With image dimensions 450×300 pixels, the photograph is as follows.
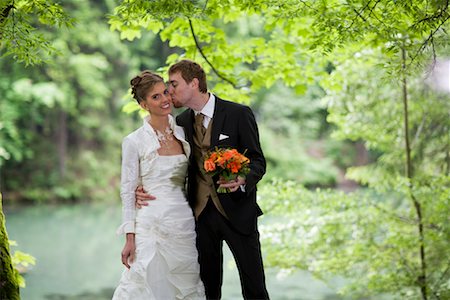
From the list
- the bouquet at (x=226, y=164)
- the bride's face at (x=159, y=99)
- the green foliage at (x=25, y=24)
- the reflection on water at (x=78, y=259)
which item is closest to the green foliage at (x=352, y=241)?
the reflection on water at (x=78, y=259)

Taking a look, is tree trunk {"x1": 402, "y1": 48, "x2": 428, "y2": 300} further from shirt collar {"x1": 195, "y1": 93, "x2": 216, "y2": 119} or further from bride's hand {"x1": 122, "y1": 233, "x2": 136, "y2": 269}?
bride's hand {"x1": 122, "y1": 233, "x2": 136, "y2": 269}

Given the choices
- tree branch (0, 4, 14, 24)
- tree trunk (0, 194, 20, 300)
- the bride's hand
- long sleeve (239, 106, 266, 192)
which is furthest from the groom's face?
tree trunk (0, 194, 20, 300)

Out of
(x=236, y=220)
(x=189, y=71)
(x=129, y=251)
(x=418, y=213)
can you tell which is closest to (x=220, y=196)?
(x=236, y=220)

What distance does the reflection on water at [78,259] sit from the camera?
948cm

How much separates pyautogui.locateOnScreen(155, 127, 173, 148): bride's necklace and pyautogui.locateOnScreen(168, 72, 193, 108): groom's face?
19 centimetres

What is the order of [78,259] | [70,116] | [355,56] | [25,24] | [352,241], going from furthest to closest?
[70,116]
[78,259]
[352,241]
[355,56]
[25,24]

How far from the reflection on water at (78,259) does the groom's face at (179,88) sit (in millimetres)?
2783

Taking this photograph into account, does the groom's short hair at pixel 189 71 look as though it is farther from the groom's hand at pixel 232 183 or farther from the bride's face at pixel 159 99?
the groom's hand at pixel 232 183

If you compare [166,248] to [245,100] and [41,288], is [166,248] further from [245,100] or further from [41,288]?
[41,288]

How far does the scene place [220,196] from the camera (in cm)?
→ 337

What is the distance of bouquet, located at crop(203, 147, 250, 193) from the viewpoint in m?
3.11

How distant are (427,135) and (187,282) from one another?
411 centimetres

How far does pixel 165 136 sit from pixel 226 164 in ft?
1.76

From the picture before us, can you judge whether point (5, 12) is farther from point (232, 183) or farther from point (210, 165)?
point (232, 183)
